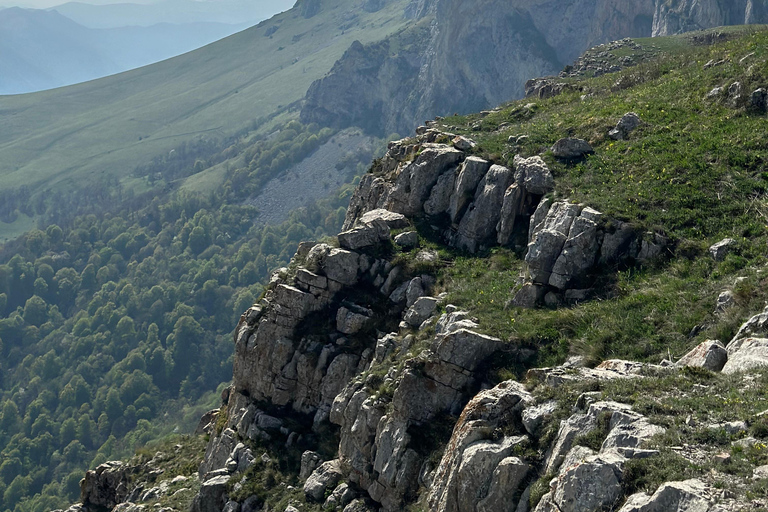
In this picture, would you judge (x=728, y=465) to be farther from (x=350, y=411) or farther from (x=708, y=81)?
(x=708, y=81)

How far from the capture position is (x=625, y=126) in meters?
41.0

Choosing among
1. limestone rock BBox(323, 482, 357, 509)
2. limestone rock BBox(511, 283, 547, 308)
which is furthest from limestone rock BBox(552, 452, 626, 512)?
limestone rock BBox(511, 283, 547, 308)

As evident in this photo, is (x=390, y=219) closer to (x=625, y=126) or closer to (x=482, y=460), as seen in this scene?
(x=625, y=126)

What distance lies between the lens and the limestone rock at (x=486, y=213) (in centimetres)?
3944

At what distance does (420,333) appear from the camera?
32406 millimetres

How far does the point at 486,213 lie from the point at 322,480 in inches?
640

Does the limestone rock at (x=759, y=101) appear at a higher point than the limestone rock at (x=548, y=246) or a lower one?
higher

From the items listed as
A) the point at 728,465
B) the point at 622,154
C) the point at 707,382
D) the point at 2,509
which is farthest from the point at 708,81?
the point at 2,509

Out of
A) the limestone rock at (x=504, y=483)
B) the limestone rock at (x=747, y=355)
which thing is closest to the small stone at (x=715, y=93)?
the limestone rock at (x=747, y=355)

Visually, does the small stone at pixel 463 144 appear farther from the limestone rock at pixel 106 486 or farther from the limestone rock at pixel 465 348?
the limestone rock at pixel 106 486

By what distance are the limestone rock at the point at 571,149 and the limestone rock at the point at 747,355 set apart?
19.0 meters

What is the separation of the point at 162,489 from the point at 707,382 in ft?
113

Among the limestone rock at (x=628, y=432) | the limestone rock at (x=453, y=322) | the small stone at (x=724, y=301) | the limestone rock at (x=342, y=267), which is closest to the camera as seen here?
the limestone rock at (x=628, y=432)

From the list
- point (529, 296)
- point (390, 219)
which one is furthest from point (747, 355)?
point (390, 219)
